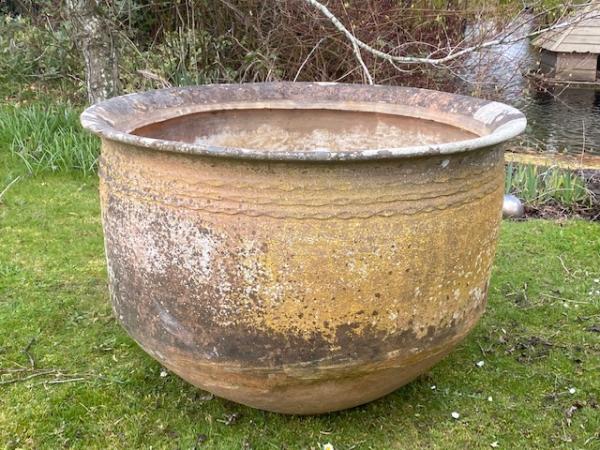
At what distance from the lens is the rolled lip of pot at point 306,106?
1.81 meters

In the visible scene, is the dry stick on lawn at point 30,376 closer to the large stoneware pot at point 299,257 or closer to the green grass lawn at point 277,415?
the green grass lawn at point 277,415

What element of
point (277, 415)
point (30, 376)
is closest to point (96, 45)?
point (30, 376)

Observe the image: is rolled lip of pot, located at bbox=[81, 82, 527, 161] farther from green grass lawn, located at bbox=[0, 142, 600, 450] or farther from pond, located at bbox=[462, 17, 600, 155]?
pond, located at bbox=[462, 17, 600, 155]

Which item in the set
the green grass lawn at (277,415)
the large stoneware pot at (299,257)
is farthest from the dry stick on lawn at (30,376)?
the large stoneware pot at (299,257)

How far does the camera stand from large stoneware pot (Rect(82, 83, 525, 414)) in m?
A: 1.74

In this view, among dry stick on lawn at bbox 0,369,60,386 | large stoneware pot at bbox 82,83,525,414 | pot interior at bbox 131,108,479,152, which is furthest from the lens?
pot interior at bbox 131,108,479,152

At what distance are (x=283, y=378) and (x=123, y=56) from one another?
16.4 ft

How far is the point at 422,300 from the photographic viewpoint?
191 centimetres

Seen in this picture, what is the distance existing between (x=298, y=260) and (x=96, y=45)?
3506mm

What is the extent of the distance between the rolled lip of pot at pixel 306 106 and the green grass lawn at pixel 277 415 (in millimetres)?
988

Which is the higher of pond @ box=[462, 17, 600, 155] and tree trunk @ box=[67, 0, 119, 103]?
tree trunk @ box=[67, 0, 119, 103]

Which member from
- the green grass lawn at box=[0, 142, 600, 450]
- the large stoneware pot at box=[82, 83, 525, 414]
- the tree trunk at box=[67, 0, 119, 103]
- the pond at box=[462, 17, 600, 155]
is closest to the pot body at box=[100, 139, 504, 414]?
the large stoneware pot at box=[82, 83, 525, 414]

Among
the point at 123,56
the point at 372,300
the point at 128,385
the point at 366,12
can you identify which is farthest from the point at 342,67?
the point at 372,300

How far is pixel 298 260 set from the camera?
1771mm
